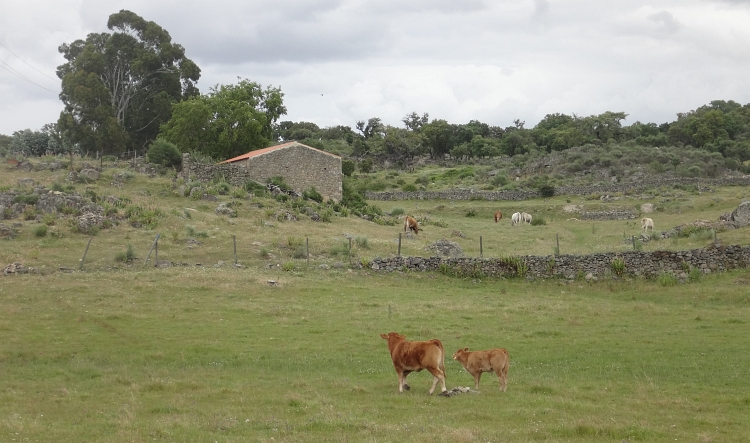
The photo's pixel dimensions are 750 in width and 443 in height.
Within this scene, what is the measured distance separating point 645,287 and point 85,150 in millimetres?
61547

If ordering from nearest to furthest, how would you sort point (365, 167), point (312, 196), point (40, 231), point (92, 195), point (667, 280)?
point (667, 280) < point (40, 231) < point (92, 195) < point (312, 196) < point (365, 167)

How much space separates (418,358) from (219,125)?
179 feet

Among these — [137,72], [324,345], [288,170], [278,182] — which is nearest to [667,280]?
[324,345]

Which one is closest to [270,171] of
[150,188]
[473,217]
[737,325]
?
[150,188]

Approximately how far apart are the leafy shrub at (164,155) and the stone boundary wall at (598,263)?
3132 cm

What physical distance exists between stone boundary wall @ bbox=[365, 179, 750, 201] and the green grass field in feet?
101

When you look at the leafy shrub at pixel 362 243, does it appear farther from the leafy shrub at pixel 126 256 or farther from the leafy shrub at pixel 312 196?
the leafy shrub at pixel 312 196

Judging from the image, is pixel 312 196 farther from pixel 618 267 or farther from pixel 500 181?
pixel 500 181

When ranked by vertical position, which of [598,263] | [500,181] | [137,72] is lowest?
[598,263]

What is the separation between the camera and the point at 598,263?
28844 millimetres

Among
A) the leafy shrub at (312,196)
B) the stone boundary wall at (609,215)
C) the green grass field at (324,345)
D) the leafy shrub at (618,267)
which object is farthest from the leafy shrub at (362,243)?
the stone boundary wall at (609,215)

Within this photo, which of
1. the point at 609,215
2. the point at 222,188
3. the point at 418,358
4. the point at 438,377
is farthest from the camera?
the point at 609,215

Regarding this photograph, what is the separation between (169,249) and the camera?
1266 inches

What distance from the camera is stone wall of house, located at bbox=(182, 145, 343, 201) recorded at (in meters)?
51.3
